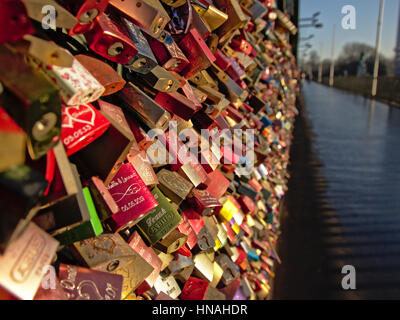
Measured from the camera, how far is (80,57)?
946 millimetres

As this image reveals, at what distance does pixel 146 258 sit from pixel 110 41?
2.22 ft

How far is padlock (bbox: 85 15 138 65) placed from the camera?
36.6 inches

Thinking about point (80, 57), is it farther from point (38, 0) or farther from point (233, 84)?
point (233, 84)

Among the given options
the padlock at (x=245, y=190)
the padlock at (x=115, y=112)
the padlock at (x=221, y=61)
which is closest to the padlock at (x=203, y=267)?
the padlock at (x=245, y=190)

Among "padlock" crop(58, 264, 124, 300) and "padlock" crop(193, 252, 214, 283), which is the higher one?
"padlock" crop(58, 264, 124, 300)

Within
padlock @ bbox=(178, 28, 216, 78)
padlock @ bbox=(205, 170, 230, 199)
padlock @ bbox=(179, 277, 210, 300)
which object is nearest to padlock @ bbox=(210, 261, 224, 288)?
padlock @ bbox=(179, 277, 210, 300)

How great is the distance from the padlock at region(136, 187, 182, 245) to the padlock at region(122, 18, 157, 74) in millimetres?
396

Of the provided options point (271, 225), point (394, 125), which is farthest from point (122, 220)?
point (394, 125)

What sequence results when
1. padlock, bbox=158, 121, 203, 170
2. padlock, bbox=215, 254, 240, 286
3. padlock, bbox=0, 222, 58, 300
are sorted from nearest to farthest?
1. padlock, bbox=0, 222, 58, 300
2. padlock, bbox=158, 121, 203, 170
3. padlock, bbox=215, 254, 240, 286

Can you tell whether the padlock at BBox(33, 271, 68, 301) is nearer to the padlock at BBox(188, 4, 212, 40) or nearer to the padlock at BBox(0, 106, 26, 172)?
the padlock at BBox(0, 106, 26, 172)

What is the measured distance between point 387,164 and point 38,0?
739 centimetres

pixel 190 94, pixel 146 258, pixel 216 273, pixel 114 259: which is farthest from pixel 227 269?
pixel 114 259

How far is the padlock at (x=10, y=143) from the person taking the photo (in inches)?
22.6

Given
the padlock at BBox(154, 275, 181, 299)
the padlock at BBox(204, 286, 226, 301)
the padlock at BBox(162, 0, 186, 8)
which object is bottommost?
the padlock at BBox(204, 286, 226, 301)
